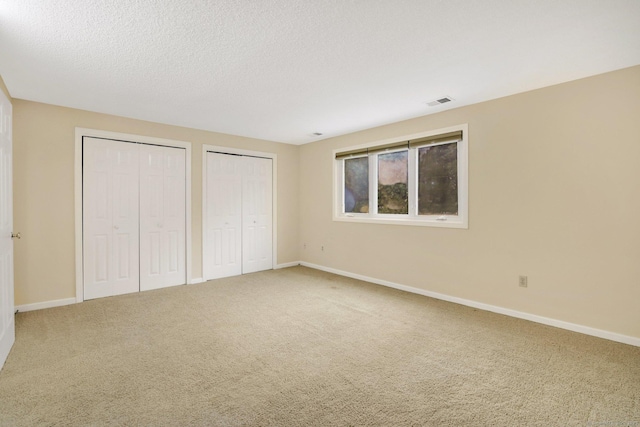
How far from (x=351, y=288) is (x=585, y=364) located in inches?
106

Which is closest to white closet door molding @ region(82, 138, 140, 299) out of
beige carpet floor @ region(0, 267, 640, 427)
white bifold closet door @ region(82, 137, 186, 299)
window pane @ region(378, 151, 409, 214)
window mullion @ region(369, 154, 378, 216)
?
white bifold closet door @ region(82, 137, 186, 299)

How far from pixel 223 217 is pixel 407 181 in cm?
308

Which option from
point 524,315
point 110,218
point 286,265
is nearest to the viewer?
point 524,315

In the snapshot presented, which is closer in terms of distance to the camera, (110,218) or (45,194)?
(45,194)

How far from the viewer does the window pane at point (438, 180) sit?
13.1ft

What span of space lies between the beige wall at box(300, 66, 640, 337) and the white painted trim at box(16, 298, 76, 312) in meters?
4.51

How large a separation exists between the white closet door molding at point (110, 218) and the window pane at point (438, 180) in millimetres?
4066

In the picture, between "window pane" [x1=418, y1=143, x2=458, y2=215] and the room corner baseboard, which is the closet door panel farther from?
"window pane" [x1=418, y1=143, x2=458, y2=215]

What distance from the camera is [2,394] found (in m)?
2.01

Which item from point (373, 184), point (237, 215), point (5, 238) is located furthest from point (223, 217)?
point (5, 238)

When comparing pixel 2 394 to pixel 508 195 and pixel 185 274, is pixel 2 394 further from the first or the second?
pixel 508 195

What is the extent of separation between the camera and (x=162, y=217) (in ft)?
15.0

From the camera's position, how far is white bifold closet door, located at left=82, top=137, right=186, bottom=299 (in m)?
4.04

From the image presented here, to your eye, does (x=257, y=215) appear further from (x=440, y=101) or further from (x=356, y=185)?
(x=440, y=101)
